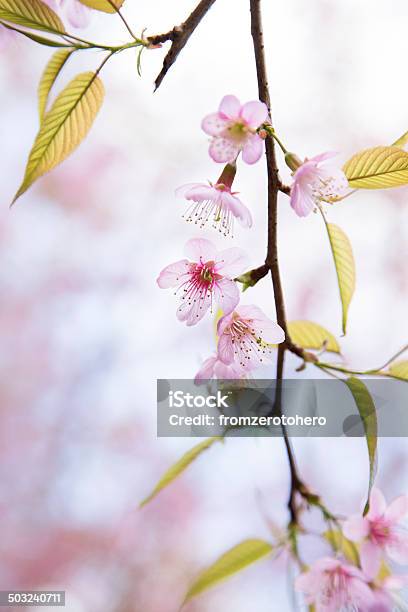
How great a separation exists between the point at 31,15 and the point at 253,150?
17 centimetres

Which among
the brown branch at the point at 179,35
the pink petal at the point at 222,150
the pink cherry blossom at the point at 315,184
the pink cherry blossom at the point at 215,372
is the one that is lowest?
the pink cherry blossom at the point at 215,372

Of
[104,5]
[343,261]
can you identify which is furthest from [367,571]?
[104,5]

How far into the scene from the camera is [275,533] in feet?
1.66

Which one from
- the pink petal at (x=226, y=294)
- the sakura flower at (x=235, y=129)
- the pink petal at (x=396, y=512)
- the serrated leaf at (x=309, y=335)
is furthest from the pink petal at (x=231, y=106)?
the pink petal at (x=396, y=512)

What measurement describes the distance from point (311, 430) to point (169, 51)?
Answer: 308 mm

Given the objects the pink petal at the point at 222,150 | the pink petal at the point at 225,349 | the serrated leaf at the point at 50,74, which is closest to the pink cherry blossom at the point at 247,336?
the pink petal at the point at 225,349

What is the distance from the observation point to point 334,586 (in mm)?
478

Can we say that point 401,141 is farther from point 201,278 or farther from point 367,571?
point 367,571

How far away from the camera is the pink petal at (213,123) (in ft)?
1.23

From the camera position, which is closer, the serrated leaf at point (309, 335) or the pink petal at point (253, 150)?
the pink petal at point (253, 150)

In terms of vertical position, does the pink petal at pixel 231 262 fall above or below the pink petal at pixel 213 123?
below

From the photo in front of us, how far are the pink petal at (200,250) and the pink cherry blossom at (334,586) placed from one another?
251mm

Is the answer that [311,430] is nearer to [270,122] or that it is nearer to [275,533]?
[275,533]

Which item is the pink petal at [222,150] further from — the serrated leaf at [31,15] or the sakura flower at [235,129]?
the serrated leaf at [31,15]
